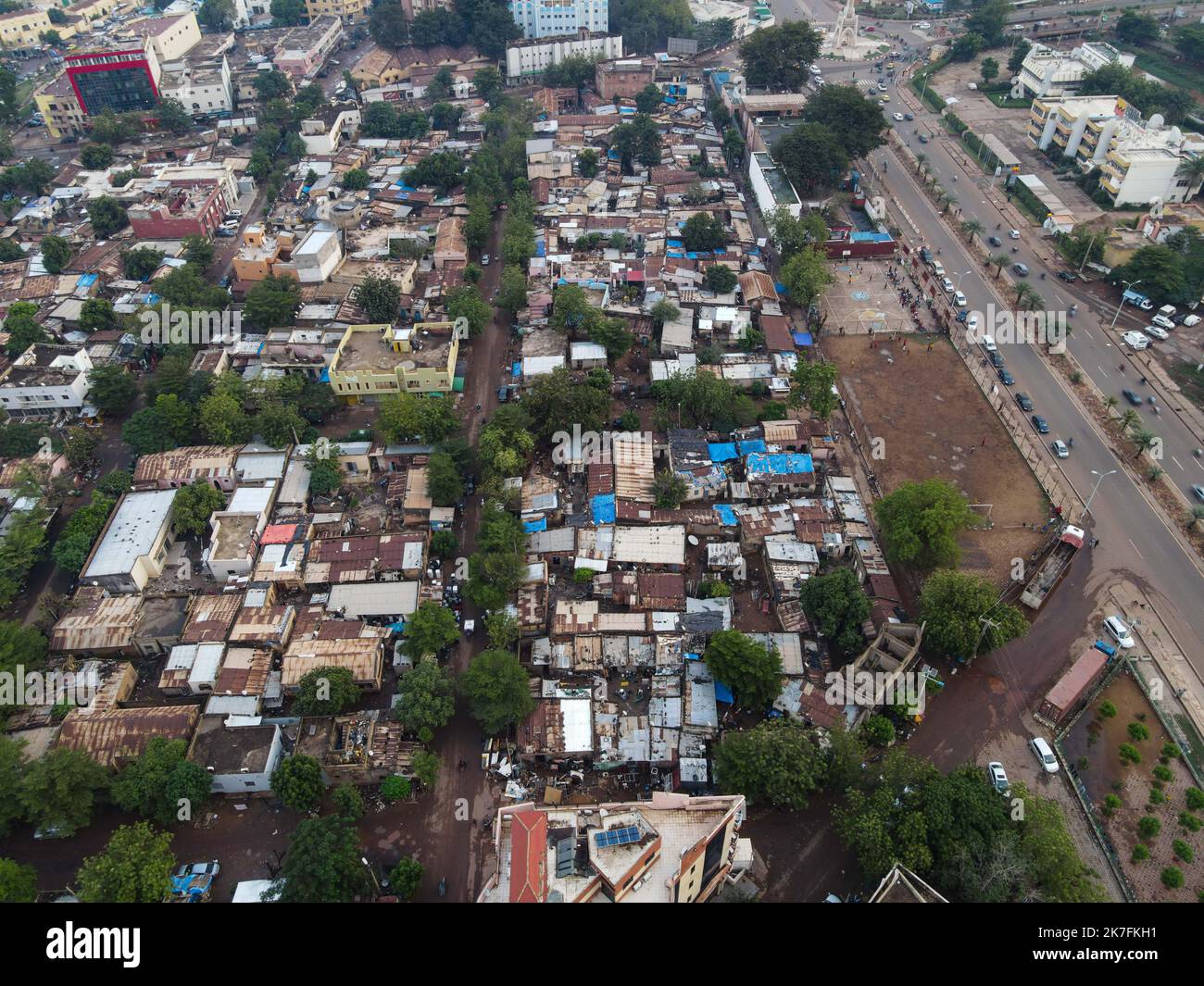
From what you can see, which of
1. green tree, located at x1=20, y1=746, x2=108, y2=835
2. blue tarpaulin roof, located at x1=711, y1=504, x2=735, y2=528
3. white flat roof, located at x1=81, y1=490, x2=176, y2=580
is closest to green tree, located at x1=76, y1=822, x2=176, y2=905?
green tree, located at x1=20, y1=746, x2=108, y2=835

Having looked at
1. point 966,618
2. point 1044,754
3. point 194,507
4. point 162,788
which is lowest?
point 1044,754

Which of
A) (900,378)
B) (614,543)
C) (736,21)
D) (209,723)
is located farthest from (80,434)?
(736,21)

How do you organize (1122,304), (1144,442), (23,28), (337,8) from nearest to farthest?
(1144,442)
(1122,304)
(23,28)
(337,8)

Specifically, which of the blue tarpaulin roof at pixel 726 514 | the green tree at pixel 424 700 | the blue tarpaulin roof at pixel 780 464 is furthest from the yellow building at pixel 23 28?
the blue tarpaulin roof at pixel 726 514

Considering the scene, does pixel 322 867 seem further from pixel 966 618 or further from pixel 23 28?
pixel 23 28

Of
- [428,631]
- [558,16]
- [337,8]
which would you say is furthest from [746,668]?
[337,8]

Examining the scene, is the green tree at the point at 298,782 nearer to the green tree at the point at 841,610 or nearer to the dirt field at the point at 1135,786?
the green tree at the point at 841,610
